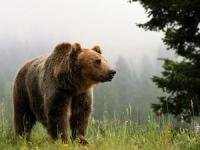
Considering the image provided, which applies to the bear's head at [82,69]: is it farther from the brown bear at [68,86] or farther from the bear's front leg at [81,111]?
the bear's front leg at [81,111]

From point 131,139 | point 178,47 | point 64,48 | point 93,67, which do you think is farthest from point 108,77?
point 178,47

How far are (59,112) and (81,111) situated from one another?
39 centimetres

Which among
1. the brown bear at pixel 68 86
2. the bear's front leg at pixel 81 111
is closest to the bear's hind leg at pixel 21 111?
the brown bear at pixel 68 86

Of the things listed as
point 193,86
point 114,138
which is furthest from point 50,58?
point 193,86

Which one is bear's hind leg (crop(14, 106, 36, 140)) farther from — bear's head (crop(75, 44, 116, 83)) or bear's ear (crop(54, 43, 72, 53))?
bear's head (crop(75, 44, 116, 83))

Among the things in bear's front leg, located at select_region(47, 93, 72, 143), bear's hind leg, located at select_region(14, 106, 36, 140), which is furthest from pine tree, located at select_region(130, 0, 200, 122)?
bear's front leg, located at select_region(47, 93, 72, 143)

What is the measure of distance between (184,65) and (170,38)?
0.90 meters

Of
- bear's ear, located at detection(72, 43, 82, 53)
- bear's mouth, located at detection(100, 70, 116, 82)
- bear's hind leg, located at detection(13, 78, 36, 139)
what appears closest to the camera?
bear's mouth, located at detection(100, 70, 116, 82)

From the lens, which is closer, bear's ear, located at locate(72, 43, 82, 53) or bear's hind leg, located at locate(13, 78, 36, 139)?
bear's ear, located at locate(72, 43, 82, 53)

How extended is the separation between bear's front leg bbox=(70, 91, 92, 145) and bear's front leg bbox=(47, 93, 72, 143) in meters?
0.18

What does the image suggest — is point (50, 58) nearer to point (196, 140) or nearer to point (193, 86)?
point (196, 140)

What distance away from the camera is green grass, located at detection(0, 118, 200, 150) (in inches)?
261

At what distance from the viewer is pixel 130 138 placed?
297 inches

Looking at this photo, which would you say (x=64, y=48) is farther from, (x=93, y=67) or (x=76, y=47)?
(x=93, y=67)
